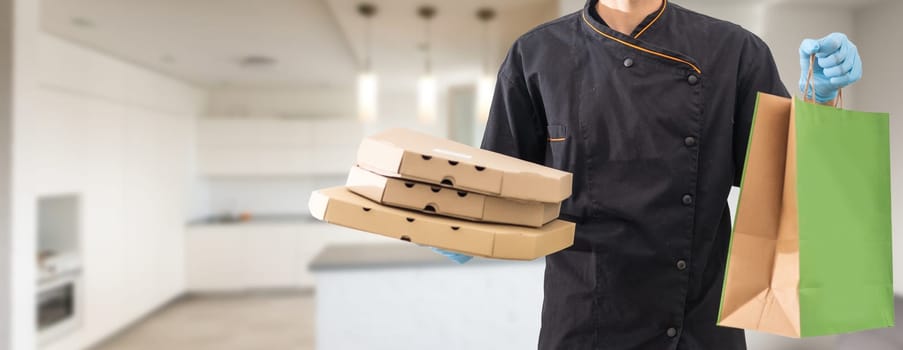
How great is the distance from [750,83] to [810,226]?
24 centimetres

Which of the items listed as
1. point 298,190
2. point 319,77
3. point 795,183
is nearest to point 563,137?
point 795,183

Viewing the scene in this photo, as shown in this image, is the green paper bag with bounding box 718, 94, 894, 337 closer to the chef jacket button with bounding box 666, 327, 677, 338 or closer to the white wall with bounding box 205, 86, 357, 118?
the chef jacket button with bounding box 666, 327, 677, 338

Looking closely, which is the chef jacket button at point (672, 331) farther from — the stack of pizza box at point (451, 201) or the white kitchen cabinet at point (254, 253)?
the white kitchen cabinet at point (254, 253)

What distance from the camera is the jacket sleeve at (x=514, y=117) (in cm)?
79

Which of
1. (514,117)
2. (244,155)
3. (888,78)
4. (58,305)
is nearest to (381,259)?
(514,117)

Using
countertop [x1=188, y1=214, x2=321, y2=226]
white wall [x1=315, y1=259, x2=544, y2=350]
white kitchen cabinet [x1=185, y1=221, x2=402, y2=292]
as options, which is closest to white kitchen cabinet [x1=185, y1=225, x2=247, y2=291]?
white kitchen cabinet [x1=185, y1=221, x2=402, y2=292]

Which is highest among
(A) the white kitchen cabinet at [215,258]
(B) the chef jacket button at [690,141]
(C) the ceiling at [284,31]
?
(C) the ceiling at [284,31]

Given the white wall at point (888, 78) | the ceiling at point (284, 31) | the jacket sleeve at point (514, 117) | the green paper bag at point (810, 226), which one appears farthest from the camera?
the ceiling at point (284, 31)

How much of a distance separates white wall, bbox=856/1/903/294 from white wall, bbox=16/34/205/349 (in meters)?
3.07

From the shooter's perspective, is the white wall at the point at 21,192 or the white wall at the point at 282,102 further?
the white wall at the point at 282,102

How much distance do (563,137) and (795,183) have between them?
Answer: 288mm

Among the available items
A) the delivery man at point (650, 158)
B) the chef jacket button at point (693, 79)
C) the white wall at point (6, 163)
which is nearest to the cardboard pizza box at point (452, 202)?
the delivery man at point (650, 158)

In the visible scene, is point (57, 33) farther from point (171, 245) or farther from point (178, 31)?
point (171, 245)

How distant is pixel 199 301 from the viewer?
200 inches
